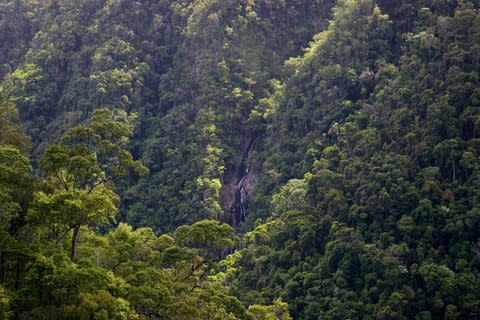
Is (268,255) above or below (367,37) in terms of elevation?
below

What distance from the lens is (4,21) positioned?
246ft

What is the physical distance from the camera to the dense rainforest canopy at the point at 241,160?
26.3 meters

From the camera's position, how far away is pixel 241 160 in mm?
61969

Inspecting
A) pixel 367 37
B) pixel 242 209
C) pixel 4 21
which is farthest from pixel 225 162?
pixel 4 21

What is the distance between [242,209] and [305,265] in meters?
15.1

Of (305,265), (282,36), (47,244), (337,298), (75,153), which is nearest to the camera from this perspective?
(47,244)

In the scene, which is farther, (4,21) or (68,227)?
(4,21)


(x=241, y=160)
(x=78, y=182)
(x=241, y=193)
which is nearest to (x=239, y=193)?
(x=241, y=193)

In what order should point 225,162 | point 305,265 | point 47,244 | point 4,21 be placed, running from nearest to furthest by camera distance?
point 47,244, point 305,265, point 225,162, point 4,21

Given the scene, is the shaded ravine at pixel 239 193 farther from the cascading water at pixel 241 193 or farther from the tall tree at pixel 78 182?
the tall tree at pixel 78 182

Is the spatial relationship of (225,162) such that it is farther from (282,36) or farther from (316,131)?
(282,36)

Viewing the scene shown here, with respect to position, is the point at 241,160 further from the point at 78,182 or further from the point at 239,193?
the point at 78,182

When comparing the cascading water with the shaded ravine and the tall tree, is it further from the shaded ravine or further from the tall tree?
the tall tree

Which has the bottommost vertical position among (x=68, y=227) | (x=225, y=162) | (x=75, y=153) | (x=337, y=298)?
(x=337, y=298)
